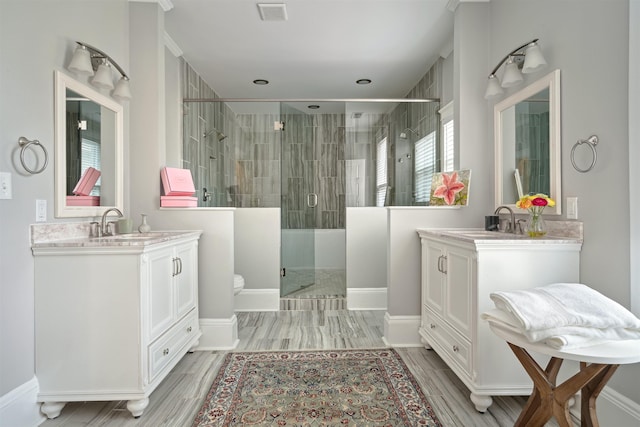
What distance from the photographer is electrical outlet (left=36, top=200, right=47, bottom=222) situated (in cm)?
180

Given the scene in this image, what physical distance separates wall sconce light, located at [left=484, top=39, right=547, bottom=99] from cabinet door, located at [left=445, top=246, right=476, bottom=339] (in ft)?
3.71

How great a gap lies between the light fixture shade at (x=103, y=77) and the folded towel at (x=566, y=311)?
98.0 inches

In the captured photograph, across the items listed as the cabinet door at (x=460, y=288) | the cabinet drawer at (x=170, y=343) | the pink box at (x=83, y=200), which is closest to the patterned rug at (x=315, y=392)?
the cabinet drawer at (x=170, y=343)

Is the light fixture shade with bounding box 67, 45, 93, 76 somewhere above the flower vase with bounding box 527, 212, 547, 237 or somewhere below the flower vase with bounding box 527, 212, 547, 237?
above

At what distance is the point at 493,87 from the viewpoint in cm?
248

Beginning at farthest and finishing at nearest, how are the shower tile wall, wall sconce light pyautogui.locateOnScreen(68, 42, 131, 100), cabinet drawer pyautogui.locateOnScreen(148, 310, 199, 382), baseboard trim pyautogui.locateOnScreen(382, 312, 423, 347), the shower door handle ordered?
the shower door handle
the shower tile wall
baseboard trim pyautogui.locateOnScreen(382, 312, 423, 347)
wall sconce light pyautogui.locateOnScreen(68, 42, 131, 100)
cabinet drawer pyautogui.locateOnScreen(148, 310, 199, 382)

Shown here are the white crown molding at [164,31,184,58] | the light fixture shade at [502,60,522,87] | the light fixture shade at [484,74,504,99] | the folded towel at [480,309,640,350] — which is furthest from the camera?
the white crown molding at [164,31,184,58]

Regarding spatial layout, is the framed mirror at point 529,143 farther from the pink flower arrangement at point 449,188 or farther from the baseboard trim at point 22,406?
the baseboard trim at point 22,406

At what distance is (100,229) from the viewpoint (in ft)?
7.41

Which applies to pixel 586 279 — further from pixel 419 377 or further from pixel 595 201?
pixel 419 377

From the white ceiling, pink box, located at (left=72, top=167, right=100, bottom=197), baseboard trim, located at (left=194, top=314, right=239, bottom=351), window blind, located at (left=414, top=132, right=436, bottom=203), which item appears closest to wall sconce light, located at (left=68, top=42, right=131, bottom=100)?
pink box, located at (left=72, top=167, right=100, bottom=197)

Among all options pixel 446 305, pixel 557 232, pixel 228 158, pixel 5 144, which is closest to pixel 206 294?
pixel 5 144

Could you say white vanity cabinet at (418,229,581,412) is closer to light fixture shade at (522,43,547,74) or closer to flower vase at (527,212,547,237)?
Answer: flower vase at (527,212,547,237)

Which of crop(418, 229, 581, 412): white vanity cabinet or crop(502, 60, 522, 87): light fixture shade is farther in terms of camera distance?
crop(502, 60, 522, 87): light fixture shade
